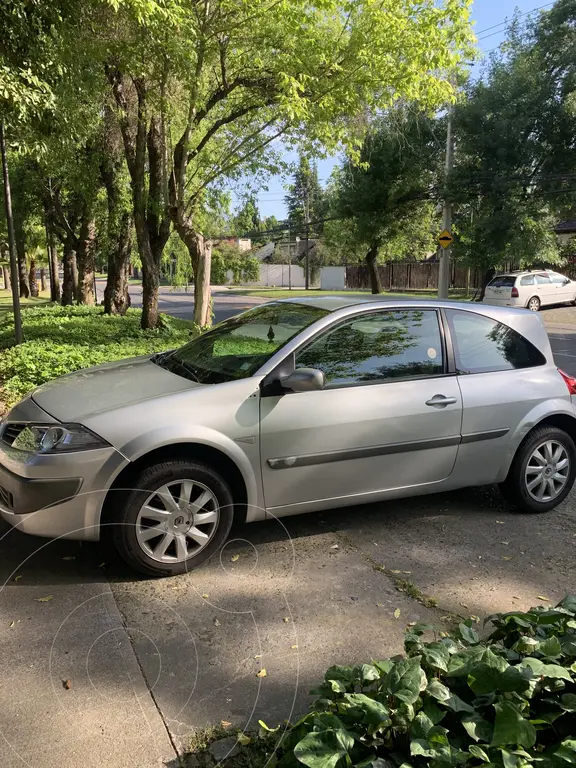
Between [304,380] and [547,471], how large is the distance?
2168 mm

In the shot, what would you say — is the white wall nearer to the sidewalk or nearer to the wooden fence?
the wooden fence

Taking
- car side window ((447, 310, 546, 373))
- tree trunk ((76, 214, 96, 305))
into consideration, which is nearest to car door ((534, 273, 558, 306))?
tree trunk ((76, 214, 96, 305))

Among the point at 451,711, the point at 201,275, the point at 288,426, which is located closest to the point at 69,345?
the point at 201,275

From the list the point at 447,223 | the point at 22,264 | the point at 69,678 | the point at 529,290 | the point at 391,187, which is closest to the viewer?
the point at 69,678

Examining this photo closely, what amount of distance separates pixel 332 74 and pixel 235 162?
3.77m

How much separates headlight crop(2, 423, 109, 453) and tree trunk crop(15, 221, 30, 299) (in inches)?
912

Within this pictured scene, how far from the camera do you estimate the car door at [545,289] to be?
23.1 meters

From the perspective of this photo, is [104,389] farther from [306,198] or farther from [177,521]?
[306,198]

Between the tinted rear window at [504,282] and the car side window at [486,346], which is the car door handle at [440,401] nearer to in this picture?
the car side window at [486,346]

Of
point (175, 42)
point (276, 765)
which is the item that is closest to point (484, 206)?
point (175, 42)

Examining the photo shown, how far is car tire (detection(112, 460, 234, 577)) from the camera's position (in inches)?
130

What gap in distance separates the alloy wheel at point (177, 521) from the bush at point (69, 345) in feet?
15.3

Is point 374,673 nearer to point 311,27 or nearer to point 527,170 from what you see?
point 311,27

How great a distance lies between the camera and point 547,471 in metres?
4.58
